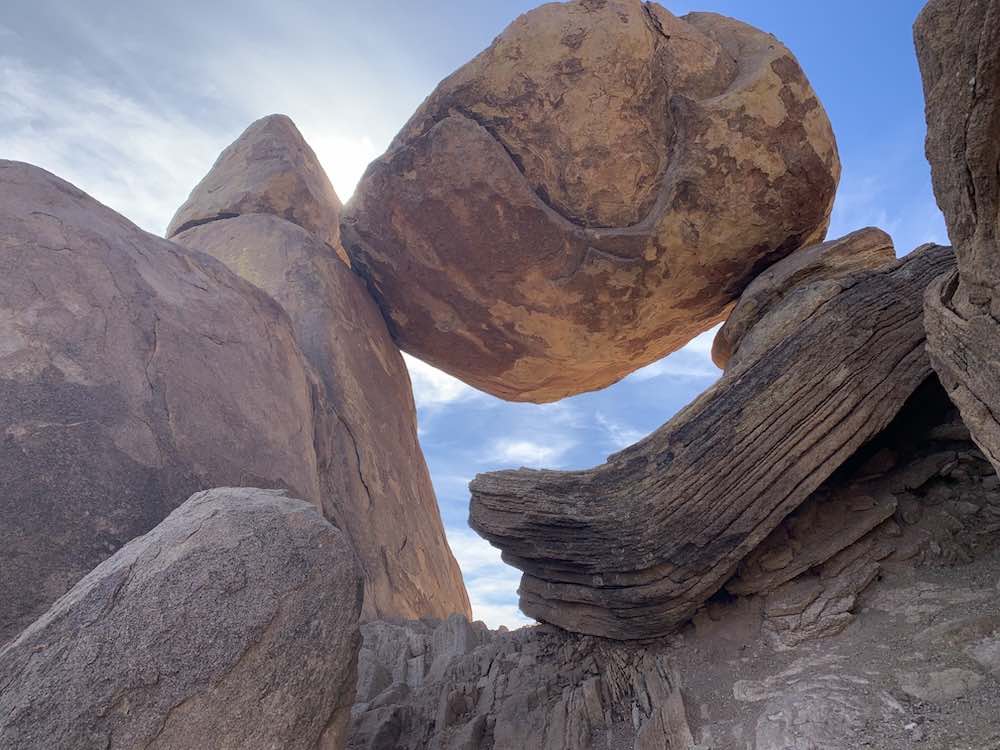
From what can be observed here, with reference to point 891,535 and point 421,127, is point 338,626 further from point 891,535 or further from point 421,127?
point 421,127

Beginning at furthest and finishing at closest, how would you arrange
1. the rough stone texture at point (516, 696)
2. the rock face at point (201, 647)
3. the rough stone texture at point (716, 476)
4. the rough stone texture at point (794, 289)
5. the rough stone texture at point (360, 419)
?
the rough stone texture at point (360, 419) < the rough stone texture at point (794, 289) < the rough stone texture at point (716, 476) < the rough stone texture at point (516, 696) < the rock face at point (201, 647)

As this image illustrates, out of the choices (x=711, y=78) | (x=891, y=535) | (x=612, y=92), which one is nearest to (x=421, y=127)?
(x=612, y=92)

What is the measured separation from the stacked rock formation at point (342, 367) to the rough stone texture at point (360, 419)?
0.05 feet

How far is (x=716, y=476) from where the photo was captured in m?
5.29

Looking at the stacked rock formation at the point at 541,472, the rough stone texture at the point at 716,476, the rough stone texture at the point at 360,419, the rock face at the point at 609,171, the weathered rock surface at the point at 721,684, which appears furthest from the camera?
the rough stone texture at the point at 360,419

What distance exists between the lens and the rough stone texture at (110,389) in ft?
13.8

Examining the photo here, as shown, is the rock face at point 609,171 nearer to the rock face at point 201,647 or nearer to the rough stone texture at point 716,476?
the rough stone texture at point 716,476

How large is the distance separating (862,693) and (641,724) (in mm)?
1384

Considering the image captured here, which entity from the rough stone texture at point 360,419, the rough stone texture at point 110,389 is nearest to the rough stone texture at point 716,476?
the rough stone texture at point 110,389

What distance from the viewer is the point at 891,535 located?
4961mm

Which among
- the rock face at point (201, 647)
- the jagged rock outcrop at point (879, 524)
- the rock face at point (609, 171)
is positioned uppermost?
the rock face at point (609, 171)

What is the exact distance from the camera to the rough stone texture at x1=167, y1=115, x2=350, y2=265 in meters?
9.63

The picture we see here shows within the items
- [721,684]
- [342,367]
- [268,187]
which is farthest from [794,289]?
[268,187]

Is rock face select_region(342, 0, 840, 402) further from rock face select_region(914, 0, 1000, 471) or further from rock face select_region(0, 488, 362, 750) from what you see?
rock face select_region(0, 488, 362, 750)
